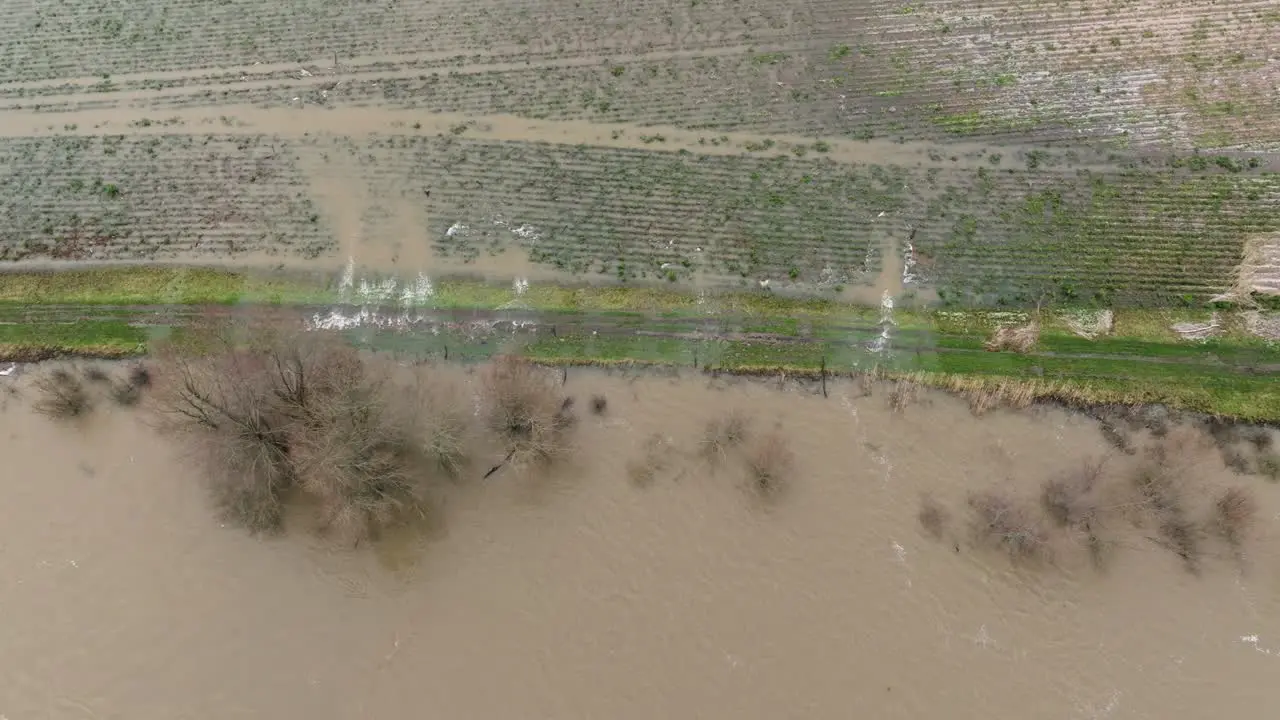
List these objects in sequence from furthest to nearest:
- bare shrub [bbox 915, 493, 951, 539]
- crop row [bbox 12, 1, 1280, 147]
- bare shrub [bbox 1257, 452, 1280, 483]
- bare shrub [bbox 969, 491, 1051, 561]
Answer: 1. crop row [bbox 12, 1, 1280, 147]
2. bare shrub [bbox 1257, 452, 1280, 483]
3. bare shrub [bbox 915, 493, 951, 539]
4. bare shrub [bbox 969, 491, 1051, 561]

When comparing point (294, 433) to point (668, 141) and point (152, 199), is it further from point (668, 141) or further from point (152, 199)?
point (668, 141)

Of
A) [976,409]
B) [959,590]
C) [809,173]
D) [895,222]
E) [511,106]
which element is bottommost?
[959,590]

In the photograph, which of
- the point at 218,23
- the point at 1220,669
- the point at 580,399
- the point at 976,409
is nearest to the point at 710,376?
the point at 580,399

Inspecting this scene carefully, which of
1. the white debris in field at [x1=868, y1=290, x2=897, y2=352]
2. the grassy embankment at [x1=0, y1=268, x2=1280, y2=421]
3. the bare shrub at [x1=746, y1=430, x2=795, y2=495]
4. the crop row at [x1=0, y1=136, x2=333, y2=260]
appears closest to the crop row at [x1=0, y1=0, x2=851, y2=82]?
the crop row at [x1=0, y1=136, x2=333, y2=260]

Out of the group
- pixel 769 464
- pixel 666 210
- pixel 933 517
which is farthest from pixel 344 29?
pixel 933 517

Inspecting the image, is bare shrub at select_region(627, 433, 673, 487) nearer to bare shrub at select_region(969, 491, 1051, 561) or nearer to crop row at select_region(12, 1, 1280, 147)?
bare shrub at select_region(969, 491, 1051, 561)

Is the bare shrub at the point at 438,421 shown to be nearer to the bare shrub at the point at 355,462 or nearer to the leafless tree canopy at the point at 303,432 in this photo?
the leafless tree canopy at the point at 303,432

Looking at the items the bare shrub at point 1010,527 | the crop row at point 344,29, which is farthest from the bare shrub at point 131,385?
the bare shrub at point 1010,527

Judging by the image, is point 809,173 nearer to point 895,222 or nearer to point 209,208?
point 895,222
